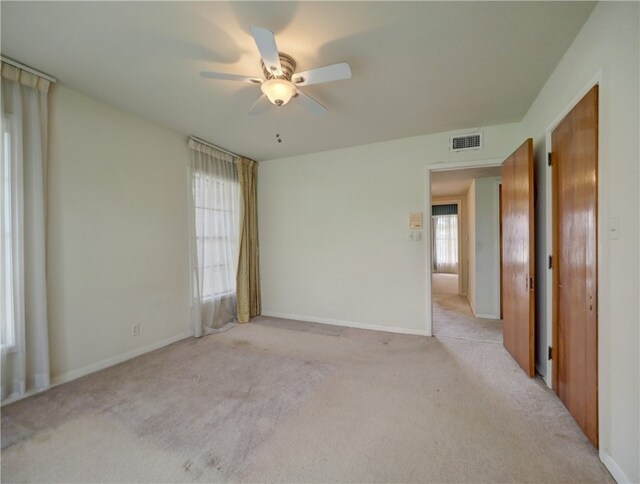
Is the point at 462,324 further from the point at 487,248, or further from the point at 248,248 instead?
the point at 248,248

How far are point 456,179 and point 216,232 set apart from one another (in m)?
4.00

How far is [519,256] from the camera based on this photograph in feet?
8.30

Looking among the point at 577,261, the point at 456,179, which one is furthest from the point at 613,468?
the point at 456,179

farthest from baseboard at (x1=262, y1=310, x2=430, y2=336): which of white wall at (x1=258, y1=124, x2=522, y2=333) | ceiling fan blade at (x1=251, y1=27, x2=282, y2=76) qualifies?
ceiling fan blade at (x1=251, y1=27, x2=282, y2=76)

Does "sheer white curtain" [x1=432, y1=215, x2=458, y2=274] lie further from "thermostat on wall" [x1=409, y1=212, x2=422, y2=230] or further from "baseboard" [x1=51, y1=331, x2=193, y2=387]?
"baseboard" [x1=51, y1=331, x2=193, y2=387]

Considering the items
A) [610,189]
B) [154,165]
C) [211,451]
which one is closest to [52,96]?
[154,165]

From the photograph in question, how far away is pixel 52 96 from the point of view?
2.26m

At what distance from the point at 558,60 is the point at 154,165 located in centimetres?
373

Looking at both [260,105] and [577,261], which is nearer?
[577,261]

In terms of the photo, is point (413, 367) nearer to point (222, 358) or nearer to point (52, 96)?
point (222, 358)

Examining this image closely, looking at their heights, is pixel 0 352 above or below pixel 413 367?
above

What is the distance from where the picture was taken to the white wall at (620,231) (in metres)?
1.22

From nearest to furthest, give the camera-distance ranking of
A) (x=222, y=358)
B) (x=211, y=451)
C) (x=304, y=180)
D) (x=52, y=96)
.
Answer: (x=211, y=451), (x=52, y=96), (x=222, y=358), (x=304, y=180)

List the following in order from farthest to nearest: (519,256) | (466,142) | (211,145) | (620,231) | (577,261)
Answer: (211,145)
(466,142)
(519,256)
(577,261)
(620,231)
